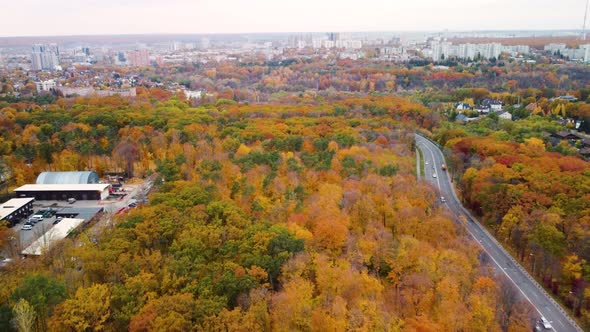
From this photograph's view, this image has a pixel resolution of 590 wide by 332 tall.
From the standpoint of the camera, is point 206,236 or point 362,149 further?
point 362,149

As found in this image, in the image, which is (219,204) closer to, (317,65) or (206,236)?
(206,236)

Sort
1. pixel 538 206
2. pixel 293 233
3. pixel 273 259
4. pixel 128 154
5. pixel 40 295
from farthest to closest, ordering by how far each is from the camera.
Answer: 1. pixel 128 154
2. pixel 538 206
3. pixel 293 233
4. pixel 273 259
5. pixel 40 295

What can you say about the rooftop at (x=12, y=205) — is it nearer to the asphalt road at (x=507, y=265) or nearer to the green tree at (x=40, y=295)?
the green tree at (x=40, y=295)

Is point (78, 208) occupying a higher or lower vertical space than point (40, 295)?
lower

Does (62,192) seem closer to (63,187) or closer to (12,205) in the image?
(63,187)

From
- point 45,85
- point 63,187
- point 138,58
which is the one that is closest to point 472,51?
point 138,58

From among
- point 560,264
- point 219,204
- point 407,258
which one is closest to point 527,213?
point 560,264

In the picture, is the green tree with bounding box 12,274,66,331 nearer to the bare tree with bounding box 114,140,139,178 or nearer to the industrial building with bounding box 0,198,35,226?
the industrial building with bounding box 0,198,35,226

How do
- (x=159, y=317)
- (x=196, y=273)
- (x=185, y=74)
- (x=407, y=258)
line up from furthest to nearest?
(x=185, y=74) < (x=407, y=258) < (x=196, y=273) < (x=159, y=317)
